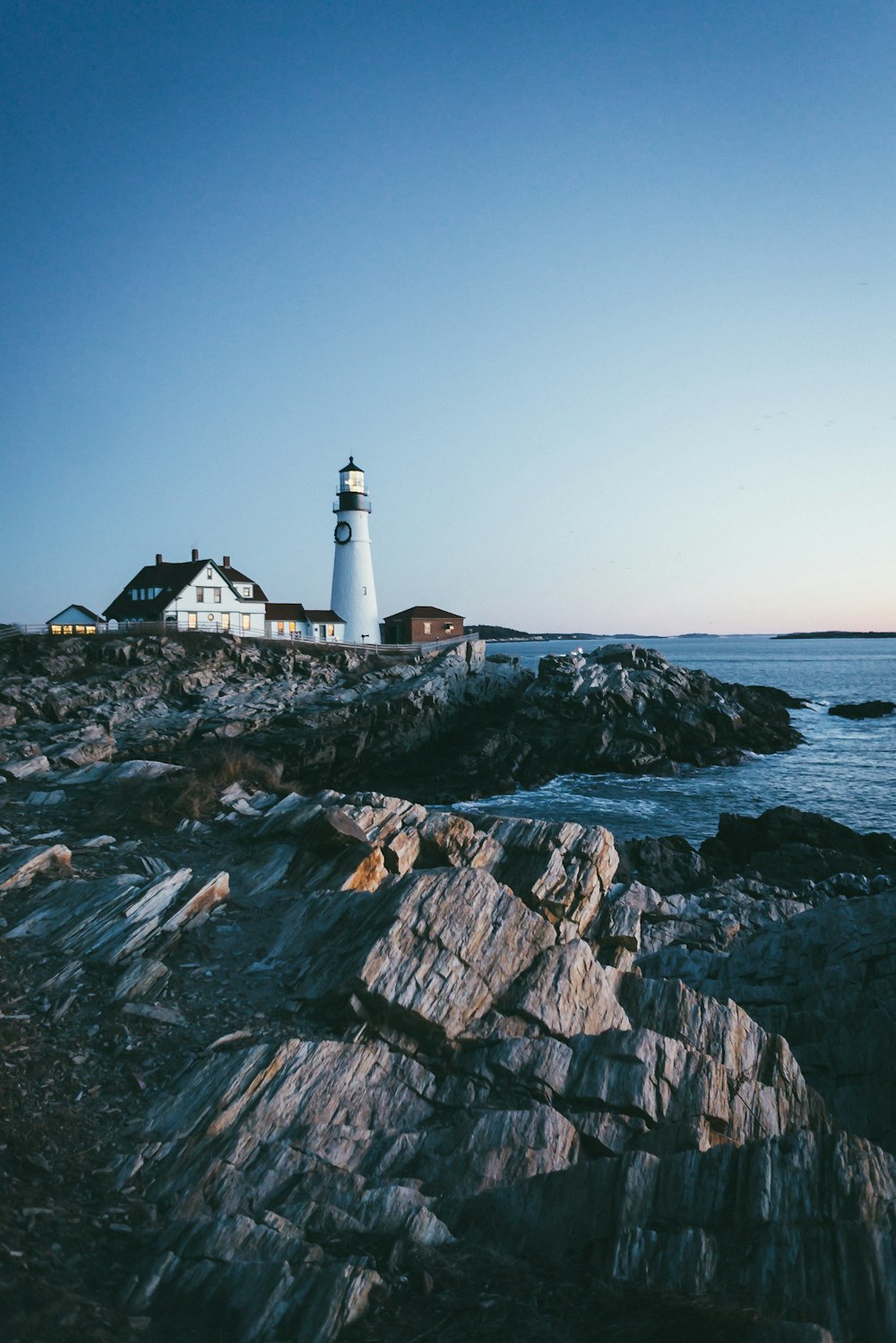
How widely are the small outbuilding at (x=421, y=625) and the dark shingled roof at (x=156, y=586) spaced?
1689 cm

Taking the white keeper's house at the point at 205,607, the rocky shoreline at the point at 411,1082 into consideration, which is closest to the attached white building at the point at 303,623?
the white keeper's house at the point at 205,607

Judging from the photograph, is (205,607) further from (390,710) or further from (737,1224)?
(737,1224)

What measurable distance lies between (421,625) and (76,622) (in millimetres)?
32162

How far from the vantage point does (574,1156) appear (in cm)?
805

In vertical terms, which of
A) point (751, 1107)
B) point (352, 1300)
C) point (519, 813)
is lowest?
point (519, 813)

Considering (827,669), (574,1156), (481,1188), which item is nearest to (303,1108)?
(481,1188)

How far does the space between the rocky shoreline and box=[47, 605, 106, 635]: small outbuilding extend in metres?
46.5

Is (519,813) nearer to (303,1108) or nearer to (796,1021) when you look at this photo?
(796,1021)

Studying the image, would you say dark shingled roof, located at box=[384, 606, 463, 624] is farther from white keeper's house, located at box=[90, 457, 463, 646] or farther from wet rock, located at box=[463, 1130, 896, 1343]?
wet rock, located at box=[463, 1130, 896, 1343]

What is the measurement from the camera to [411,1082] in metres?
8.86

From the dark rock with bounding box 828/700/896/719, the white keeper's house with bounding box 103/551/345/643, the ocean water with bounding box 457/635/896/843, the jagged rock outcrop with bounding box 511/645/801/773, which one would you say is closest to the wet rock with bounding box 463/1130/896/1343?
the ocean water with bounding box 457/635/896/843

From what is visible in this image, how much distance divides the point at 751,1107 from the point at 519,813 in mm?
24134

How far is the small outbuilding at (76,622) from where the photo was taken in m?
60.9

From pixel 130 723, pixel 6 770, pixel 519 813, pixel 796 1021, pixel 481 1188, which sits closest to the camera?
pixel 481 1188
